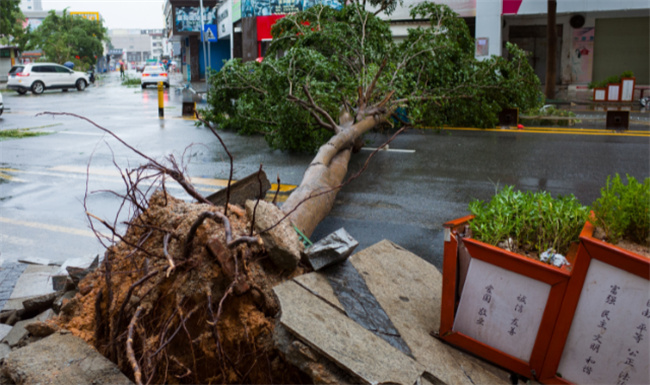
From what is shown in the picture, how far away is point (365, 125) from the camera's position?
9.41m

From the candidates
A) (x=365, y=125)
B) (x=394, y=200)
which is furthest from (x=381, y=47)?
(x=394, y=200)

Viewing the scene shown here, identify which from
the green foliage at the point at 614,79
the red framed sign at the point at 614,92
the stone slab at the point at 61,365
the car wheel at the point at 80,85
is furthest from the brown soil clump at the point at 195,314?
the car wheel at the point at 80,85

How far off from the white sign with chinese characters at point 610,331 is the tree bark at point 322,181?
2.00m

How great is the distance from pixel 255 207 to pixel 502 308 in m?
1.43

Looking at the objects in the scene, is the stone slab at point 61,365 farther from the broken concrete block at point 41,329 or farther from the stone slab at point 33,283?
the stone slab at point 33,283

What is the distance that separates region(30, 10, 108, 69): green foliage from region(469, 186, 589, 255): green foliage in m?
62.0

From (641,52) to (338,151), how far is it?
2040 cm

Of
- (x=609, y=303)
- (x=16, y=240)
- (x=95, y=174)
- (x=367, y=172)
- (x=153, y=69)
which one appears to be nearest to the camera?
(x=609, y=303)

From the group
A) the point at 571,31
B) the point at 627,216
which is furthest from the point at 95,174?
the point at 571,31

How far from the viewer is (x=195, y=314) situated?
120 inches

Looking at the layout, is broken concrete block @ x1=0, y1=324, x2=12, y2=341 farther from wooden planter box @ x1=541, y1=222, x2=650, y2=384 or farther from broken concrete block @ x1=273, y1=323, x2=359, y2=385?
wooden planter box @ x1=541, y1=222, x2=650, y2=384

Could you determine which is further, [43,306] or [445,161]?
[445,161]

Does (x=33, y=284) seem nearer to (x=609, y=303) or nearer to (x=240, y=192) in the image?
(x=240, y=192)

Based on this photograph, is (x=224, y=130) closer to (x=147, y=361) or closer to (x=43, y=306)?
(x=43, y=306)
